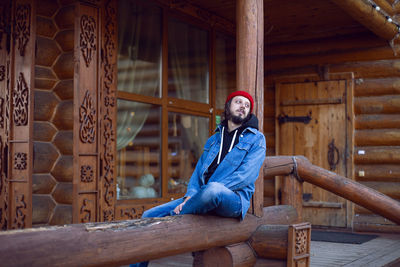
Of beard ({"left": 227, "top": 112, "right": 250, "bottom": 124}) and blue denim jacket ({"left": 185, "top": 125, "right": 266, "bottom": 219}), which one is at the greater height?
beard ({"left": 227, "top": 112, "right": 250, "bottom": 124})

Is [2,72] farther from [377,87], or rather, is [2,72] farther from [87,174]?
[377,87]

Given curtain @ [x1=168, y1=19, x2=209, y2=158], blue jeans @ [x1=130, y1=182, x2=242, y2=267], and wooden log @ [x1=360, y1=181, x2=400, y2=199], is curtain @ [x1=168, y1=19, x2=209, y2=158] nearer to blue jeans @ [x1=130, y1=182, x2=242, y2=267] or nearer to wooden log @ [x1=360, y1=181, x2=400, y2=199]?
wooden log @ [x1=360, y1=181, x2=400, y2=199]

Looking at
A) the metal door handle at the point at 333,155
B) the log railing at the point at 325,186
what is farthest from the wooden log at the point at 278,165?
the metal door handle at the point at 333,155

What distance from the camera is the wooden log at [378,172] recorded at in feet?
28.5

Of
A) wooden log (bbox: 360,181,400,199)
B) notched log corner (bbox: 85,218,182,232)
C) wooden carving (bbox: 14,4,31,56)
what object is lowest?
wooden log (bbox: 360,181,400,199)

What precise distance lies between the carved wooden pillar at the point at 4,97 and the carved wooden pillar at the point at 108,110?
41.8 inches

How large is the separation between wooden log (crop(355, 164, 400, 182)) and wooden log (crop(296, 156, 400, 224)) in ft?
9.25

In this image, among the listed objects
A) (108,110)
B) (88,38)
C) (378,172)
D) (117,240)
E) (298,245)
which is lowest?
(298,245)

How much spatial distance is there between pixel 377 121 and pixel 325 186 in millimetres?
3269

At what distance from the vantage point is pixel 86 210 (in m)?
5.84

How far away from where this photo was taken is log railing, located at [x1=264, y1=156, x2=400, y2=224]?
596 cm

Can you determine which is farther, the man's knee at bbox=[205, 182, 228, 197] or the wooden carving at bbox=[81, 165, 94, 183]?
the wooden carving at bbox=[81, 165, 94, 183]

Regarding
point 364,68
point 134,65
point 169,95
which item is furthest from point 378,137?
point 134,65

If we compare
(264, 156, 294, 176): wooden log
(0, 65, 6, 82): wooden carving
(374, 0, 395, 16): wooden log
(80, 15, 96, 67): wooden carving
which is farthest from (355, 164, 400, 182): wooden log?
(0, 65, 6, 82): wooden carving
